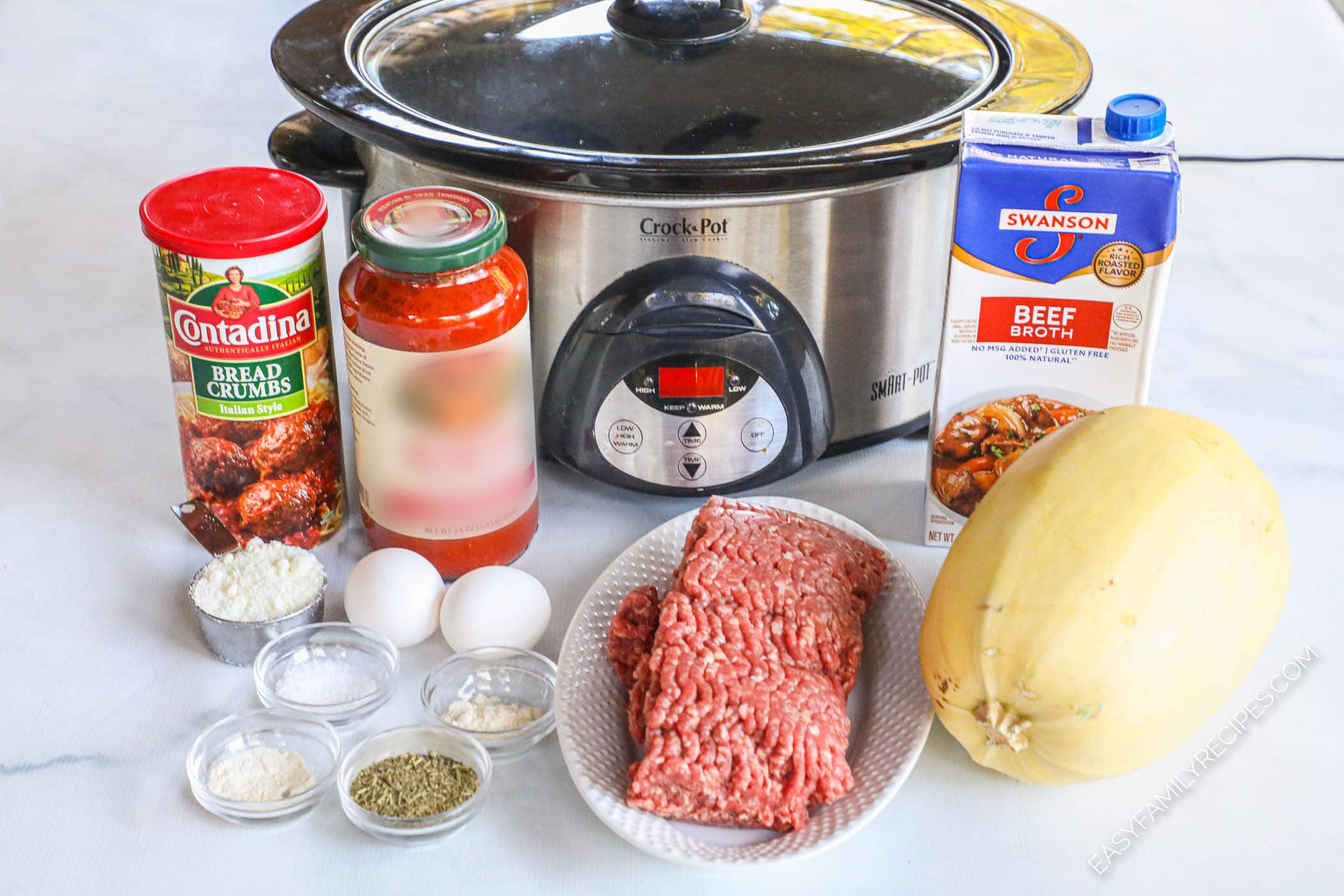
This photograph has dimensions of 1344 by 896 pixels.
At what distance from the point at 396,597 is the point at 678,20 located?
1.68 ft

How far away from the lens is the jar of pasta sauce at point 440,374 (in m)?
0.85

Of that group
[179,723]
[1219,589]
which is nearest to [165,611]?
[179,723]

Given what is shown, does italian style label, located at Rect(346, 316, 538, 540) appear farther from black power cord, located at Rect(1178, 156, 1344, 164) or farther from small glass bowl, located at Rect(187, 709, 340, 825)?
black power cord, located at Rect(1178, 156, 1344, 164)

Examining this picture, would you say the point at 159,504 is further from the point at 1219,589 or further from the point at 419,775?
the point at 1219,589

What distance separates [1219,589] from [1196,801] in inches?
6.2

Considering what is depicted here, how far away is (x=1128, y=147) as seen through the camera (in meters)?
0.85

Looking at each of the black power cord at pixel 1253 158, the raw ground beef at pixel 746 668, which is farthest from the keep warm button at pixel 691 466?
the black power cord at pixel 1253 158

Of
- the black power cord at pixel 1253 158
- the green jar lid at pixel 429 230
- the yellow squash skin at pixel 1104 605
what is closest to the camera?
the yellow squash skin at pixel 1104 605

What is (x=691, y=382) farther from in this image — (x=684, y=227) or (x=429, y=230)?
(x=429, y=230)

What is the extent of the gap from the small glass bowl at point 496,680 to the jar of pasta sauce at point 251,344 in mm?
192

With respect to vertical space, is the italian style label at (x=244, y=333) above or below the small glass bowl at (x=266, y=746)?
above

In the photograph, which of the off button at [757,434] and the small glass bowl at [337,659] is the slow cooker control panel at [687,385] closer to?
the off button at [757,434]

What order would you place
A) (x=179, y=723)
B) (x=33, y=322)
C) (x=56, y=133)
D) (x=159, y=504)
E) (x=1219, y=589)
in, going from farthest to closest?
(x=56, y=133), (x=33, y=322), (x=159, y=504), (x=179, y=723), (x=1219, y=589)

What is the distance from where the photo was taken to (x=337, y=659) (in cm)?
87
